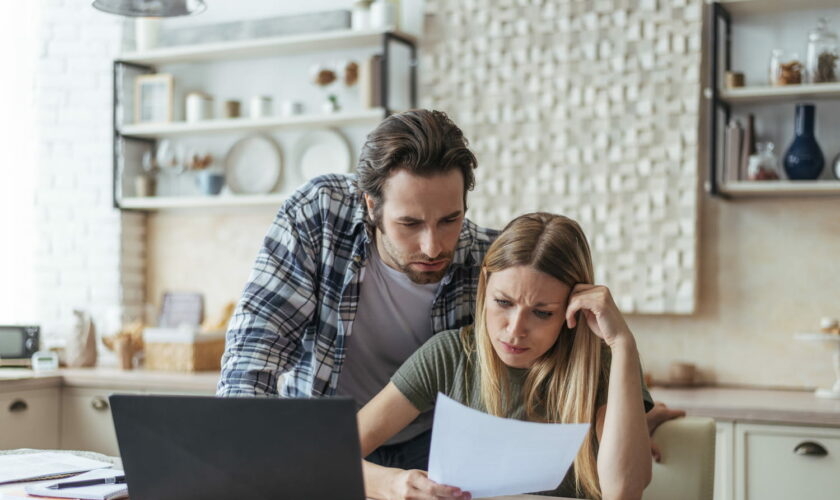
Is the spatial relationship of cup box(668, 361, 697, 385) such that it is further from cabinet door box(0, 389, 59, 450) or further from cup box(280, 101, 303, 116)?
cabinet door box(0, 389, 59, 450)

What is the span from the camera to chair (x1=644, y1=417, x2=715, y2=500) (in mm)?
1797

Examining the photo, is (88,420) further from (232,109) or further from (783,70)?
(783,70)

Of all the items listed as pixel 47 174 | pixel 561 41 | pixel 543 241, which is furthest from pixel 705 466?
pixel 47 174

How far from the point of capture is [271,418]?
3.98ft

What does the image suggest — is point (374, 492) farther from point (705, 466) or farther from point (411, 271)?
point (705, 466)

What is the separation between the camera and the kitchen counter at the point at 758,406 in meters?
2.75

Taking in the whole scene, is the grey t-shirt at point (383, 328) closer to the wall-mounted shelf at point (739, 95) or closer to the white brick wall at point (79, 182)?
the wall-mounted shelf at point (739, 95)

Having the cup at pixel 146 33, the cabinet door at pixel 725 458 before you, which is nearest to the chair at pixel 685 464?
the cabinet door at pixel 725 458

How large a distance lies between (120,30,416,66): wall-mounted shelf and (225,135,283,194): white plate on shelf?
0.38 meters

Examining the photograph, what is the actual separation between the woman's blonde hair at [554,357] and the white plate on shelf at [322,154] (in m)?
2.18

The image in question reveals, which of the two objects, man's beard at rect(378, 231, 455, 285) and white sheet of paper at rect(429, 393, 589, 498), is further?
man's beard at rect(378, 231, 455, 285)

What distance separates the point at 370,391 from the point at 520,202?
1626mm

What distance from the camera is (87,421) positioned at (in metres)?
3.70

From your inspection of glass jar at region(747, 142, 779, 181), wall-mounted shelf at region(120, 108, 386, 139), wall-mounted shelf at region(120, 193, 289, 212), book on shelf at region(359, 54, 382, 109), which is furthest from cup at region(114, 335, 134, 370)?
Result: glass jar at region(747, 142, 779, 181)
